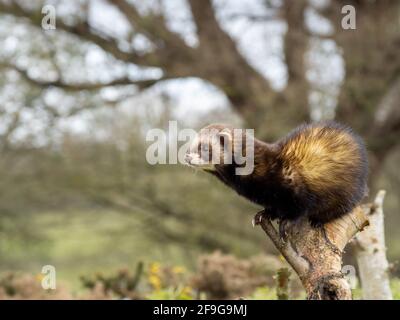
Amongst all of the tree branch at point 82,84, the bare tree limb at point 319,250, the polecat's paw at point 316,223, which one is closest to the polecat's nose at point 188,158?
the bare tree limb at point 319,250

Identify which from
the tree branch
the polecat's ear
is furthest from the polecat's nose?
the tree branch

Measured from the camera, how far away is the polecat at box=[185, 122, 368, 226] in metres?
4.23

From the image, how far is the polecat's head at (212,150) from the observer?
437 centimetres

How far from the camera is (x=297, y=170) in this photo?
4.29 m

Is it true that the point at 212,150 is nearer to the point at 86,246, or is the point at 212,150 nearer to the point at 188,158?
the point at 188,158

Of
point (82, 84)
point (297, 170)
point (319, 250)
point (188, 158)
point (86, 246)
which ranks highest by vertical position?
point (82, 84)

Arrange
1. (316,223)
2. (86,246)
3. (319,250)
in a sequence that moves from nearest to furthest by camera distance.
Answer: (319,250)
(316,223)
(86,246)

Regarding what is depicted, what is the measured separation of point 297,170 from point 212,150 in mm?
588

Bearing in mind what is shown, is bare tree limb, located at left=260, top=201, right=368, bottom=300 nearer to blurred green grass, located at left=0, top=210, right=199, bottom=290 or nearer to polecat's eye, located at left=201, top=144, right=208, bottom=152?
polecat's eye, located at left=201, top=144, right=208, bottom=152

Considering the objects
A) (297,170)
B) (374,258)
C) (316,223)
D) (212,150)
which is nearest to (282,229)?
(316,223)

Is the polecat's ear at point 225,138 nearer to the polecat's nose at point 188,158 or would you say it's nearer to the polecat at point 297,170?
the polecat at point 297,170

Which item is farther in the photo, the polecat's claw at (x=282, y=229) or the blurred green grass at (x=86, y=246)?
the blurred green grass at (x=86, y=246)
